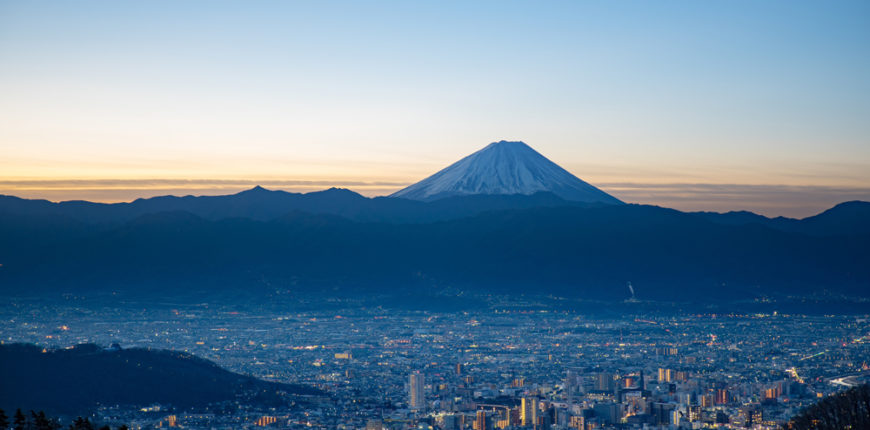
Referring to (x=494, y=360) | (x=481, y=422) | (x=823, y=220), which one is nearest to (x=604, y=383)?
(x=481, y=422)

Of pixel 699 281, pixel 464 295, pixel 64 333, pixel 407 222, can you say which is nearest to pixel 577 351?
pixel 64 333

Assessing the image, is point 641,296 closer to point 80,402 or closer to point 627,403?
point 627,403

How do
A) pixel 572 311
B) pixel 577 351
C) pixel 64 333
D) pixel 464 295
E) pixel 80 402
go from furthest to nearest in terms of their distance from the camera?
pixel 464 295, pixel 572 311, pixel 64 333, pixel 577 351, pixel 80 402

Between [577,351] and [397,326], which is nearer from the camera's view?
[577,351]

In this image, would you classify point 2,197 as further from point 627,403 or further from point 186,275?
point 627,403

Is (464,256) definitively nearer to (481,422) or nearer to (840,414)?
(481,422)

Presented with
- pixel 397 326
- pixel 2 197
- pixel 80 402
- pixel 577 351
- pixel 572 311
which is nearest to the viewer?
pixel 80 402

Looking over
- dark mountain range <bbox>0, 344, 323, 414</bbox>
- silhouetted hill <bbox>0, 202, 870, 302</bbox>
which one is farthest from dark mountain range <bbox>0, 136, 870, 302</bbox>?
dark mountain range <bbox>0, 344, 323, 414</bbox>
